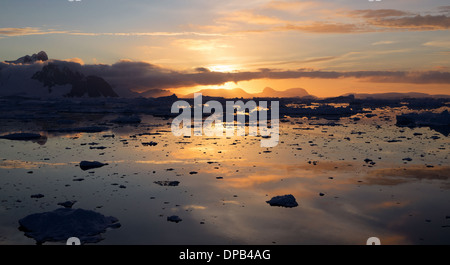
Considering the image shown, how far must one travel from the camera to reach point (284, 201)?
891 centimetres

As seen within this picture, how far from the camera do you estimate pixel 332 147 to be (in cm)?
1770

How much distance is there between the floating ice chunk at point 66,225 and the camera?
22.6ft

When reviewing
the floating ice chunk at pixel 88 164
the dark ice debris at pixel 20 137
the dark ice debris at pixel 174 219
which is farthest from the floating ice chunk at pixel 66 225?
the dark ice debris at pixel 20 137

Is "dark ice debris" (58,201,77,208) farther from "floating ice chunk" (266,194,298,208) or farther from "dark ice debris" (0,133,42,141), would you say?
"dark ice debris" (0,133,42,141)

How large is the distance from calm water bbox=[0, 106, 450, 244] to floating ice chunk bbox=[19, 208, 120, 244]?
208mm

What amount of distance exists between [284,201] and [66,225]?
4.93m

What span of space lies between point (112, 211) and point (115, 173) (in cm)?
380

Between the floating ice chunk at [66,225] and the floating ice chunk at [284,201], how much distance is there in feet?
12.3

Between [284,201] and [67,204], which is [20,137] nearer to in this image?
[67,204]

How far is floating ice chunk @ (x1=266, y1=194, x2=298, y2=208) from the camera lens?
888 centimetres

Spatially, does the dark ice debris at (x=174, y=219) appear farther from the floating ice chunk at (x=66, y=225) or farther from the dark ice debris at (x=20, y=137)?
the dark ice debris at (x=20, y=137)
